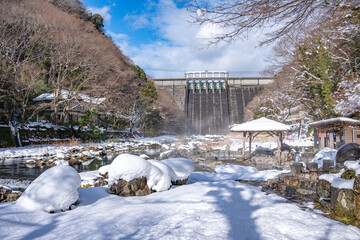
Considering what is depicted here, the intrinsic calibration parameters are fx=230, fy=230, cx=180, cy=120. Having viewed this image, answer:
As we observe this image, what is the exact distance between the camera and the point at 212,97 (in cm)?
5141

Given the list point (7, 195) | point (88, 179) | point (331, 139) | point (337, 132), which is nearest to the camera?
point (7, 195)

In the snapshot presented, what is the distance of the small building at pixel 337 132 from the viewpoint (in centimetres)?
1132

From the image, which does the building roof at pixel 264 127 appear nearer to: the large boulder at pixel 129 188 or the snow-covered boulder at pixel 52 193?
the large boulder at pixel 129 188

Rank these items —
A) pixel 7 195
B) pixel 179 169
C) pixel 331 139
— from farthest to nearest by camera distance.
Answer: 1. pixel 331 139
2. pixel 179 169
3. pixel 7 195

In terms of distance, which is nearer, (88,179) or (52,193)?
(52,193)

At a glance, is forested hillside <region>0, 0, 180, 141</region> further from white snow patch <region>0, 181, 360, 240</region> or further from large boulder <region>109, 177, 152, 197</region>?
white snow patch <region>0, 181, 360, 240</region>

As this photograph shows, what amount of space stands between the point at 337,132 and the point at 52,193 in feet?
46.1

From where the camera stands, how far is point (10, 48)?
18328 millimetres

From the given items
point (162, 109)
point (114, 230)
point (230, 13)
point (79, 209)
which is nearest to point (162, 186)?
point (79, 209)

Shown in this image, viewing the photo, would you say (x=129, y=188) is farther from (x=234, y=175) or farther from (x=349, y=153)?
(x=349, y=153)

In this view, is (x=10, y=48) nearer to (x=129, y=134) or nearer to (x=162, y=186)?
(x=129, y=134)

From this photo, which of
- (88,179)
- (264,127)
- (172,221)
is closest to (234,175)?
(264,127)

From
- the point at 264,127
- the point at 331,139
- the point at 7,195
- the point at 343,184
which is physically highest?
the point at 264,127

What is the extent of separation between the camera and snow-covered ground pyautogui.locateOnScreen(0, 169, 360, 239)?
8.13 feet
